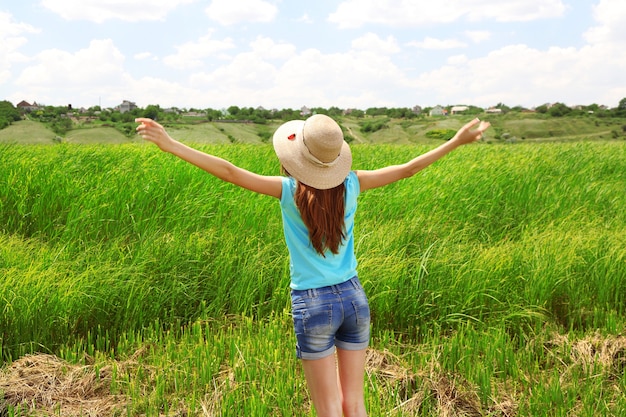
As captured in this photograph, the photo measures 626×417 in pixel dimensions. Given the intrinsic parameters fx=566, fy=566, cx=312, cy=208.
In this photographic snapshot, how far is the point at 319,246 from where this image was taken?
81.8 inches

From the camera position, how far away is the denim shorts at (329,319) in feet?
6.55

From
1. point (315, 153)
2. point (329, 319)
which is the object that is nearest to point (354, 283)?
point (329, 319)

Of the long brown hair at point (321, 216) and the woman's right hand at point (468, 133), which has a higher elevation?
the woman's right hand at point (468, 133)

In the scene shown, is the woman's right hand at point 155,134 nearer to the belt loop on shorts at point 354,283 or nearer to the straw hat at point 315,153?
the straw hat at point 315,153

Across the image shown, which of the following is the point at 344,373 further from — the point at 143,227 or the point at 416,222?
the point at 143,227

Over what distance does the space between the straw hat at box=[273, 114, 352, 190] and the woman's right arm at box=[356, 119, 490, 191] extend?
198 millimetres

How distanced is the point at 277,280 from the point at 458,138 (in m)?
2.29

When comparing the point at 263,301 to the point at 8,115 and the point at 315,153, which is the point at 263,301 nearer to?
the point at 315,153

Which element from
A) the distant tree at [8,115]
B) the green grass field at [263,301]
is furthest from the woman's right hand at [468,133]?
the distant tree at [8,115]

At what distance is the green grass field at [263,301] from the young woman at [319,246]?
88 centimetres

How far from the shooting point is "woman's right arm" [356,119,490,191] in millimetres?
2338

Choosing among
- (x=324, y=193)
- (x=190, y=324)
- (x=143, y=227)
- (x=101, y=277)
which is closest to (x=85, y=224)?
(x=143, y=227)

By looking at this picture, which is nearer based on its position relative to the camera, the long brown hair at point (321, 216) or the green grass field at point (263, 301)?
the long brown hair at point (321, 216)

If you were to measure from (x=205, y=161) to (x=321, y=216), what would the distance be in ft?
1.53
